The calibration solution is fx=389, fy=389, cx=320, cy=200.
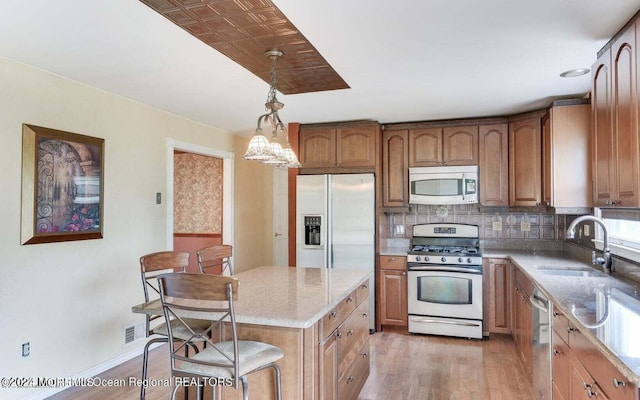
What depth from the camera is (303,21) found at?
199 cm

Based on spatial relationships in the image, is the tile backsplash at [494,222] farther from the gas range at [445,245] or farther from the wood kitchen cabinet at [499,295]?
the wood kitchen cabinet at [499,295]

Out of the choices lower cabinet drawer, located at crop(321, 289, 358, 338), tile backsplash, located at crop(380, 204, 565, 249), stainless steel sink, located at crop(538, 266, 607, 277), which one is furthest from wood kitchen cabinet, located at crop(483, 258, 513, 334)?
lower cabinet drawer, located at crop(321, 289, 358, 338)

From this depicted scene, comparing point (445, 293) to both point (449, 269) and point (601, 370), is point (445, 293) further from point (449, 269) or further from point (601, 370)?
point (601, 370)

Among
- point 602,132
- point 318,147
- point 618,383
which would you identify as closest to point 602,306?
point 618,383

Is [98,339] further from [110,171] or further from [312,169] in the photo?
[312,169]

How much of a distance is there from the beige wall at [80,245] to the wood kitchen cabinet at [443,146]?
255 centimetres

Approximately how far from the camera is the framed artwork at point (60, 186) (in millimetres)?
2670

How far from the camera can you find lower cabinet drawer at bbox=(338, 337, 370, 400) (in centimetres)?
229

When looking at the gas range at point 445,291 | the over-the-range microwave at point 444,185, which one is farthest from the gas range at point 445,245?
the over-the-range microwave at point 444,185

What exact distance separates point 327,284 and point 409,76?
5.29 ft

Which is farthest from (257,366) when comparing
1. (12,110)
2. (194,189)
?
(194,189)

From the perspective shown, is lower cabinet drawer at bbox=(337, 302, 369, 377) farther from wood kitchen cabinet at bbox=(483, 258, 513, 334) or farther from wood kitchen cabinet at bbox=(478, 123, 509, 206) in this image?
wood kitchen cabinet at bbox=(478, 123, 509, 206)

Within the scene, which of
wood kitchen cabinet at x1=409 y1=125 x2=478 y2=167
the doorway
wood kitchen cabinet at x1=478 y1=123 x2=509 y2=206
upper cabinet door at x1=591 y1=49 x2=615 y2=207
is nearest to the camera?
upper cabinet door at x1=591 y1=49 x2=615 y2=207

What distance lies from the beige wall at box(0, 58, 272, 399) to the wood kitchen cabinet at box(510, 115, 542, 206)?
137 inches
